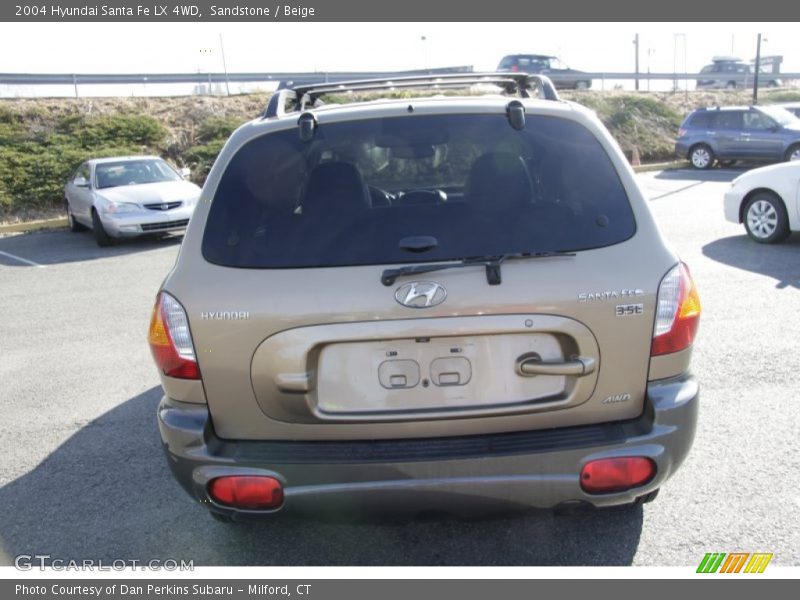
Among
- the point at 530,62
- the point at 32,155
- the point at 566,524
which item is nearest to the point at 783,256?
the point at 566,524

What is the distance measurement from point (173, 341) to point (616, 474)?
1683 millimetres

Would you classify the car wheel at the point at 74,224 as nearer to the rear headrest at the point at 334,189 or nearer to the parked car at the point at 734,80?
the rear headrest at the point at 334,189

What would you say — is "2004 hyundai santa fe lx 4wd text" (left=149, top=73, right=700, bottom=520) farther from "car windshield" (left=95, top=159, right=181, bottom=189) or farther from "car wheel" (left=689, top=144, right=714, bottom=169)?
"car wheel" (left=689, top=144, right=714, bottom=169)

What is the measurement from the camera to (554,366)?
255 centimetres

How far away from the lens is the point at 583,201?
9.03 feet

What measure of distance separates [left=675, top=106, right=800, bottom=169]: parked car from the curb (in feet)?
56.2

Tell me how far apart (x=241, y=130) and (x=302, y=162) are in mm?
342

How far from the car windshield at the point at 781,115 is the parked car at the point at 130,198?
51.6 feet

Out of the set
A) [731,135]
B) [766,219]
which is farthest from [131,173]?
[731,135]

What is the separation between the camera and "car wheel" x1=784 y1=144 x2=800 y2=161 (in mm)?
19234

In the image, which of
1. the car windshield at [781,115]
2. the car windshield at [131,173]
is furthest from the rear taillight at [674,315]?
the car windshield at [781,115]

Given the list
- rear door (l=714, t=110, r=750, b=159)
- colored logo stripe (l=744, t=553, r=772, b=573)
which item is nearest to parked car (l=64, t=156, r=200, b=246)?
colored logo stripe (l=744, t=553, r=772, b=573)

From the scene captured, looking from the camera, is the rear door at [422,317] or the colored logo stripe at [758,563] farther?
the colored logo stripe at [758,563]

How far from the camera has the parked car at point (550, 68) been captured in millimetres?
30875
